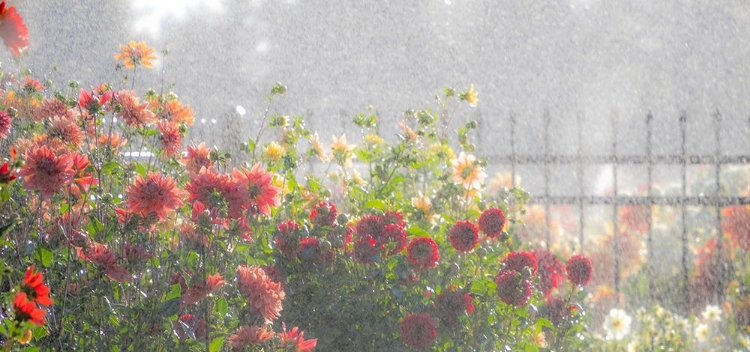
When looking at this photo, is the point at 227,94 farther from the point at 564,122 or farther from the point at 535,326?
the point at 535,326

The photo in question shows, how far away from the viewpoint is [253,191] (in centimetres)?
127

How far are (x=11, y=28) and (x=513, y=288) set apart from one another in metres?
0.99

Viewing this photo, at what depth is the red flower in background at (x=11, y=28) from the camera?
3.04 feet

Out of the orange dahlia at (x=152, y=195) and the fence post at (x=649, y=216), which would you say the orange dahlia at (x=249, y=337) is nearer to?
the orange dahlia at (x=152, y=195)

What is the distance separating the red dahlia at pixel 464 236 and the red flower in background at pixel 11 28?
91 cm

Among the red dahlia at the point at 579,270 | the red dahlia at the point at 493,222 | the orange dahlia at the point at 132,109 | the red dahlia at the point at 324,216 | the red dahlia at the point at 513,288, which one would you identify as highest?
the orange dahlia at the point at 132,109

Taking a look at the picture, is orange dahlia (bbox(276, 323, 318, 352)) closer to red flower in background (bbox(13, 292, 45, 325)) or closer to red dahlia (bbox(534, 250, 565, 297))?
red flower in background (bbox(13, 292, 45, 325))

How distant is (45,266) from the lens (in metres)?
1.30

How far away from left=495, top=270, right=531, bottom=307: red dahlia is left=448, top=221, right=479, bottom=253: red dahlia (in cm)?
9

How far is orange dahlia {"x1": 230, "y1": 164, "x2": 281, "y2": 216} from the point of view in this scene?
48.7 inches

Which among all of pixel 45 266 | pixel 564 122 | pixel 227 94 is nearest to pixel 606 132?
pixel 564 122

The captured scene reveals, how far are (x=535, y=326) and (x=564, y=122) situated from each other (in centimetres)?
552

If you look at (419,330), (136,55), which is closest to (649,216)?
(419,330)

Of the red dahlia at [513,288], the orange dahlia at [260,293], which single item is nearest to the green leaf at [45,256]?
the orange dahlia at [260,293]
